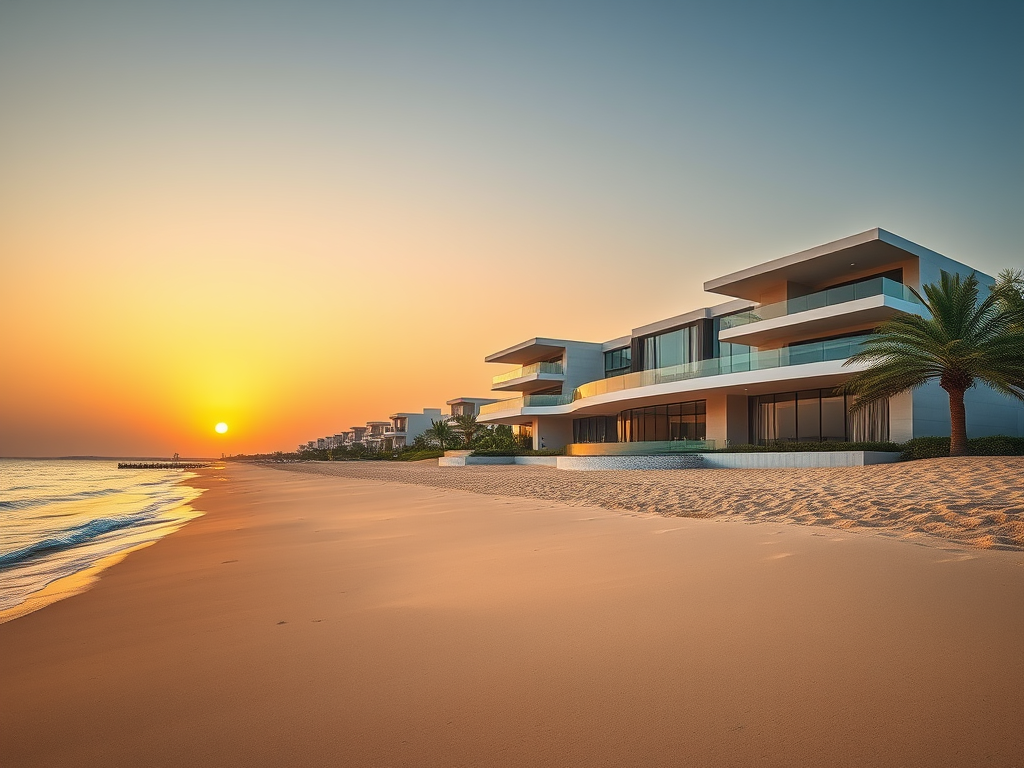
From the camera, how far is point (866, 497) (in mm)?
9516

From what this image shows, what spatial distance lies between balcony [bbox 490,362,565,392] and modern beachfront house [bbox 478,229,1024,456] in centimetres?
653

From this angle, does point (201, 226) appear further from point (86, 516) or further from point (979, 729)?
point (979, 729)

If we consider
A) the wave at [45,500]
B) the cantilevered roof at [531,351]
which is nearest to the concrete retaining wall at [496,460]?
the cantilevered roof at [531,351]

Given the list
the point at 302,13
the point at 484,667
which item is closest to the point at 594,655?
the point at 484,667

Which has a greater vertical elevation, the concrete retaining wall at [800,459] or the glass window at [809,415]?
the glass window at [809,415]

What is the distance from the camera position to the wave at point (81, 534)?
26.8ft

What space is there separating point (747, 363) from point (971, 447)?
8414 millimetres

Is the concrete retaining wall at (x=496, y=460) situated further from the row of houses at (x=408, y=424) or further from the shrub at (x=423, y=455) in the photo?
the row of houses at (x=408, y=424)

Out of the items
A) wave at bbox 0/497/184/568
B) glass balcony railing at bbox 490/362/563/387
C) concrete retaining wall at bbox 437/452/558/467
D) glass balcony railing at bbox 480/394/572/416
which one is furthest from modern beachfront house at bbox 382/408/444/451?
wave at bbox 0/497/184/568

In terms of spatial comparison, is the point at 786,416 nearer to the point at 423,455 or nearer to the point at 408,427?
the point at 423,455

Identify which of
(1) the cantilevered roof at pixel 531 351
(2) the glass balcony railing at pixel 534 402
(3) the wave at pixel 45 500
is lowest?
(3) the wave at pixel 45 500

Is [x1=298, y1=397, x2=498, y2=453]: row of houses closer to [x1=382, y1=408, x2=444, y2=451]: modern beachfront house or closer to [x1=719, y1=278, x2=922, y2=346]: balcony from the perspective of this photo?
[x1=382, y1=408, x2=444, y2=451]: modern beachfront house

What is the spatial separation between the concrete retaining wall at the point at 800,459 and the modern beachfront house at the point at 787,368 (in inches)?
73.9

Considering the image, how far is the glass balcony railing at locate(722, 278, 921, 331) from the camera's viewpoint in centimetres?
2131
